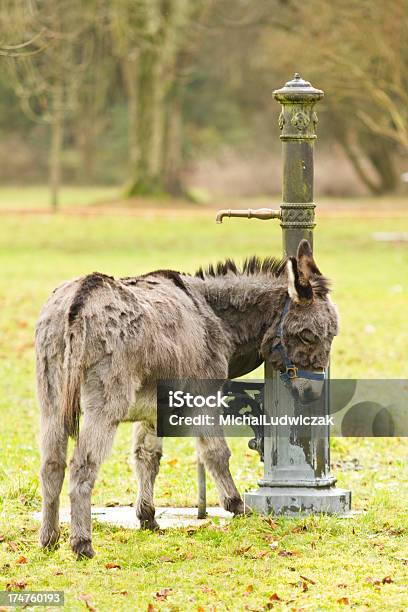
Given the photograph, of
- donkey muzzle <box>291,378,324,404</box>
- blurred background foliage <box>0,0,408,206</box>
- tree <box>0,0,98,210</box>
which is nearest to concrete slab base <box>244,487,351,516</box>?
donkey muzzle <box>291,378,324,404</box>

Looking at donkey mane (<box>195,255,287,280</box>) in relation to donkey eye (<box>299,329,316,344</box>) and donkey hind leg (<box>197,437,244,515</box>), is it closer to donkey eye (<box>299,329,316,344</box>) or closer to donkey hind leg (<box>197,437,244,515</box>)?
donkey eye (<box>299,329,316,344</box>)

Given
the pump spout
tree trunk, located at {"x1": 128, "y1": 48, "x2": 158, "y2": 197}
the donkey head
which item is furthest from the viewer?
tree trunk, located at {"x1": 128, "y1": 48, "x2": 158, "y2": 197}

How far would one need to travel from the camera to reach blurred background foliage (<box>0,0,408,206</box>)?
28750 millimetres

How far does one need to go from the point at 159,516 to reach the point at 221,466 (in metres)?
0.62

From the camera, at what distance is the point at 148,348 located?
20.2 ft

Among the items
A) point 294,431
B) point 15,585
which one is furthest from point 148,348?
point 15,585

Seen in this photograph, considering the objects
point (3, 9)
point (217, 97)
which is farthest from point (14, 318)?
point (217, 97)

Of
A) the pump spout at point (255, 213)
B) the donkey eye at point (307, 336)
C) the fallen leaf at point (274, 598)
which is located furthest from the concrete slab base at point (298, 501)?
the pump spout at point (255, 213)

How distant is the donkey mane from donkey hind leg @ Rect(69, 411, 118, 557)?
4.56 ft

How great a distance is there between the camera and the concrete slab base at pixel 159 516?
6750 millimetres

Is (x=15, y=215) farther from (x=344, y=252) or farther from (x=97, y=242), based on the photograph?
(x=344, y=252)

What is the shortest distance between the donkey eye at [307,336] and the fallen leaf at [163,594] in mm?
1799

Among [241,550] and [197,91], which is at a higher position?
[197,91]

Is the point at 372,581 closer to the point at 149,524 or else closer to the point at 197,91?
the point at 149,524
